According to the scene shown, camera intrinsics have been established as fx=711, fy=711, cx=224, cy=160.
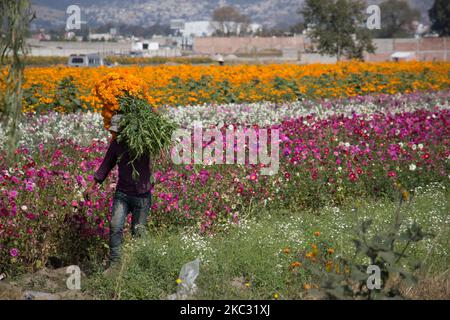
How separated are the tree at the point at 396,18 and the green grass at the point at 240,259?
101586 mm

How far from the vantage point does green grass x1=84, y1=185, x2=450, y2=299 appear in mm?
4840

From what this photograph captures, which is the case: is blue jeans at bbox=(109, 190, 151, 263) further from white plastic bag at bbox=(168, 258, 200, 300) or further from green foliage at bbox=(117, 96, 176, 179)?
white plastic bag at bbox=(168, 258, 200, 300)

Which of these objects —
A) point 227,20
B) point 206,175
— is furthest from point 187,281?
point 227,20

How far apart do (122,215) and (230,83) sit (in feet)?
36.4

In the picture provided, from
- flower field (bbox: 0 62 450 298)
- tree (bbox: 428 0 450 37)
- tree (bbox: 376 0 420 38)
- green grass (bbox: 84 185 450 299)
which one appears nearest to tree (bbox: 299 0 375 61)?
flower field (bbox: 0 62 450 298)

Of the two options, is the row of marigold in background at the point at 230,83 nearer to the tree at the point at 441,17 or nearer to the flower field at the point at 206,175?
the flower field at the point at 206,175

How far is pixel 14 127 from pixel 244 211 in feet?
11.2

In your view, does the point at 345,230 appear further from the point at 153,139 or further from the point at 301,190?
the point at 153,139

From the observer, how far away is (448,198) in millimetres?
7496

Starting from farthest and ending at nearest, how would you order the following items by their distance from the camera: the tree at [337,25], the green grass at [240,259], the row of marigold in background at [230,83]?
the tree at [337,25]
the row of marigold in background at [230,83]
the green grass at [240,259]

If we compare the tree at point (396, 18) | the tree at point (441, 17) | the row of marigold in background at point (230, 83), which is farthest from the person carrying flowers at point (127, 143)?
the tree at point (396, 18)

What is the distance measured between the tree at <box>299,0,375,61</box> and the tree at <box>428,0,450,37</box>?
48576mm

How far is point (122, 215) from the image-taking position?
17.3 ft

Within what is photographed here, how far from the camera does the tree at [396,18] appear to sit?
4188 inches
